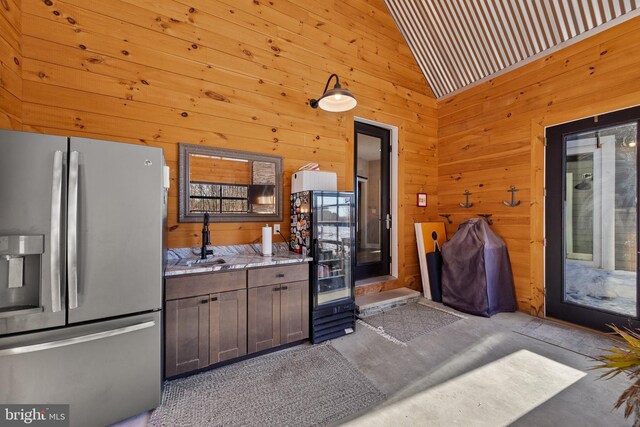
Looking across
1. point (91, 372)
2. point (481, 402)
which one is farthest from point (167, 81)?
point (481, 402)

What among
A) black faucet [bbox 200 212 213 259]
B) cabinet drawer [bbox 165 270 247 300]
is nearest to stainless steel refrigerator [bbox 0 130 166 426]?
cabinet drawer [bbox 165 270 247 300]

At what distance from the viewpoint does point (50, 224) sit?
4.83 feet

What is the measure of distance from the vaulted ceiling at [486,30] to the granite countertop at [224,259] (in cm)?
375

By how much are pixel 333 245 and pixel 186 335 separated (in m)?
1.62

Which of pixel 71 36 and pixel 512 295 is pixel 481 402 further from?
pixel 71 36

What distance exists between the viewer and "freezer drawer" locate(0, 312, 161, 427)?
55.4 inches

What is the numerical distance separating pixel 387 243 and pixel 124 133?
3.60m

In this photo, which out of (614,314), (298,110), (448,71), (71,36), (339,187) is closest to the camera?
(71,36)

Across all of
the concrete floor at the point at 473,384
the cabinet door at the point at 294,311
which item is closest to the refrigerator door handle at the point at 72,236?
the concrete floor at the point at 473,384

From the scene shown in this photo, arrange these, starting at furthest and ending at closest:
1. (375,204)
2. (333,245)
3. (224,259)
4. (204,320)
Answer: (375,204) → (333,245) → (224,259) → (204,320)

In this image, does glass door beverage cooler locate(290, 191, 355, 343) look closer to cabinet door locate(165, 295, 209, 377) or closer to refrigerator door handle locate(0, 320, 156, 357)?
cabinet door locate(165, 295, 209, 377)

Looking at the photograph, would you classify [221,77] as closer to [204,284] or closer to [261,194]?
[261,194]

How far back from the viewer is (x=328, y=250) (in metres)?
2.94

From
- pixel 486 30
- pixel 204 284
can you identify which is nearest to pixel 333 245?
pixel 204 284
